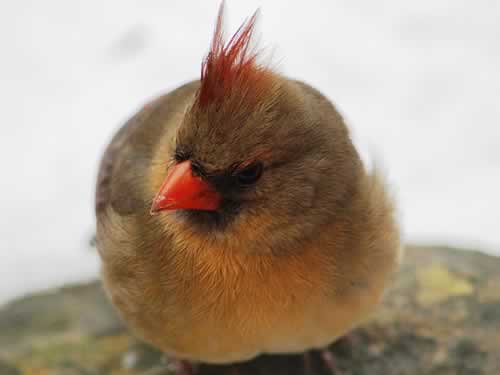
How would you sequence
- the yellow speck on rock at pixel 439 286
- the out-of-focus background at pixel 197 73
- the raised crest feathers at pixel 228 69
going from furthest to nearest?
1. the out-of-focus background at pixel 197 73
2. the yellow speck on rock at pixel 439 286
3. the raised crest feathers at pixel 228 69

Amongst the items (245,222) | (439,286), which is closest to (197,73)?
(439,286)

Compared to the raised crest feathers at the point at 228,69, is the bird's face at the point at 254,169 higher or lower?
lower

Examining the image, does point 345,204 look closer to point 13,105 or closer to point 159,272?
point 159,272

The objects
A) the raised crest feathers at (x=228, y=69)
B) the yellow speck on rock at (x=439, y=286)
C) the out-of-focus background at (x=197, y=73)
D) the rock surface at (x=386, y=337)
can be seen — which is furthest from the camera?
the out-of-focus background at (x=197, y=73)

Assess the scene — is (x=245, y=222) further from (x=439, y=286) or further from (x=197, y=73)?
(x=197, y=73)

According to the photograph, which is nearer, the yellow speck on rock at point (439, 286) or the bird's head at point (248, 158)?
the bird's head at point (248, 158)

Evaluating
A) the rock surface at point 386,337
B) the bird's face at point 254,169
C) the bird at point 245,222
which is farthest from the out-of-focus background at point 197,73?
the bird's face at point 254,169

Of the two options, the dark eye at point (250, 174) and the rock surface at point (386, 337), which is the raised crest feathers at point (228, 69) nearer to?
the dark eye at point (250, 174)
